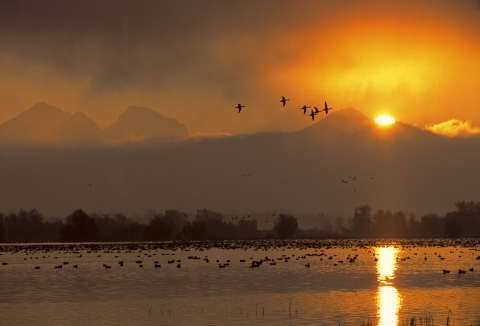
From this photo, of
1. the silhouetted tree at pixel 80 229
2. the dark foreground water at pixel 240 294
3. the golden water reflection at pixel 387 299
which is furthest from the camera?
the silhouetted tree at pixel 80 229

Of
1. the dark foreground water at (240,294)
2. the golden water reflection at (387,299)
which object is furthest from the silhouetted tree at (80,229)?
the golden water reflection at (387,299)

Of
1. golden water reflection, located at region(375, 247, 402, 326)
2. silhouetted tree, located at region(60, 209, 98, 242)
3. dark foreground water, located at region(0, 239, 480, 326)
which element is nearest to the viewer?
golden water reflection, located at region(375, 247, 402, 326)

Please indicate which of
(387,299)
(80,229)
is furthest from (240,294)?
(80,229)

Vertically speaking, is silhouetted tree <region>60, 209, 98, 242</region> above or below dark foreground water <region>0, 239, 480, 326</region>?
above

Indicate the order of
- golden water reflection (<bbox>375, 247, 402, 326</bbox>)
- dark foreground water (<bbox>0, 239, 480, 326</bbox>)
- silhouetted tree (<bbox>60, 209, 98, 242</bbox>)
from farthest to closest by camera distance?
1. silhouetted tree (<bbox>60, 209, 98, 242</bbox>)
2. dark foreground water (<bbox>0, 239, 480, 326</bbox>)
3. golden water reflection (<bbox>375, 247, 402, 326</bbox>)

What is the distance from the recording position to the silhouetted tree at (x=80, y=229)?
177500mm

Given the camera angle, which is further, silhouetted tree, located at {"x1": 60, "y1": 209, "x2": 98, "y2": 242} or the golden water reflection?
silhouetted tree, located at {"x1": 60, "y1": 209, "x2": 98, "y2": 242}

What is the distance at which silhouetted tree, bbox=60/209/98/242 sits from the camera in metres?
178

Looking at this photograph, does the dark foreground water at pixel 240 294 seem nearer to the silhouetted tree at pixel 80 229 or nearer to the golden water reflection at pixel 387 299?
the golden water reflection at pixel 387 299

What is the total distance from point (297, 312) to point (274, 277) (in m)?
24.9

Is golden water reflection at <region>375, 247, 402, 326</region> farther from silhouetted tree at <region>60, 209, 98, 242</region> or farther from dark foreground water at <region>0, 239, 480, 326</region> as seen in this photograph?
silhouetted tree at <region>60, 209, 98, 242</region>

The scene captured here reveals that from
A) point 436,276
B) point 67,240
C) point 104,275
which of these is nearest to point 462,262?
point 436,276

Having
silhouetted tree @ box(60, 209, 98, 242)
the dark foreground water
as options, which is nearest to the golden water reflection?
the dark foreground water

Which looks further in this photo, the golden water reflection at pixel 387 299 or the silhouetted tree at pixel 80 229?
the silhouetted tree at pixel 80 229
